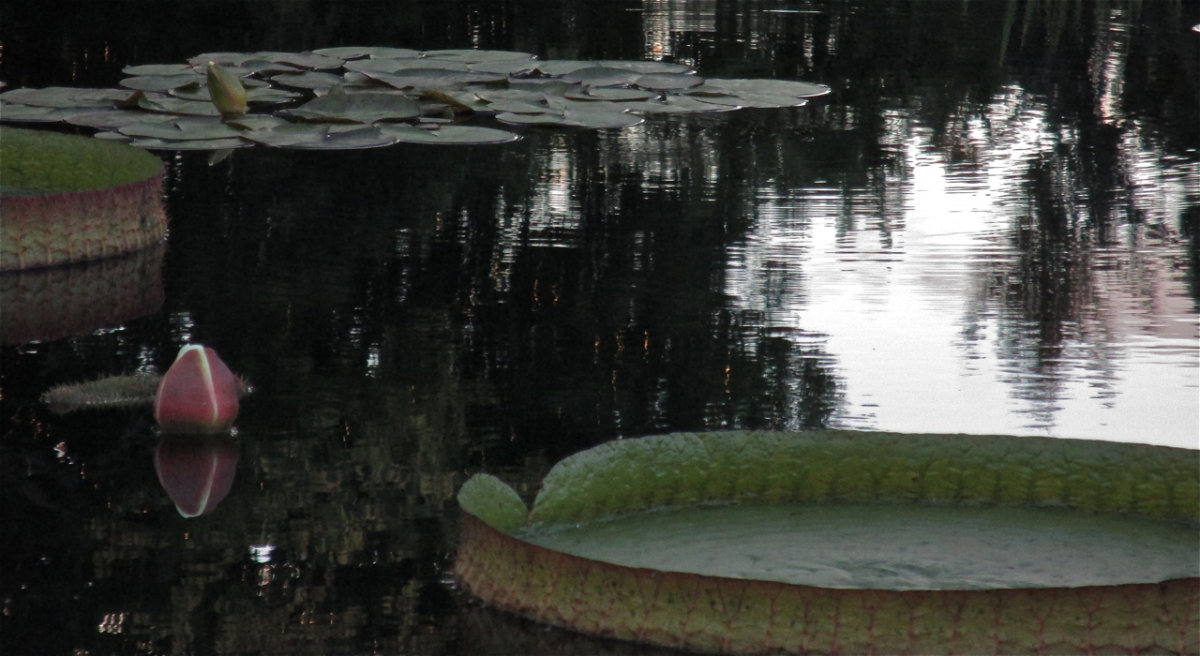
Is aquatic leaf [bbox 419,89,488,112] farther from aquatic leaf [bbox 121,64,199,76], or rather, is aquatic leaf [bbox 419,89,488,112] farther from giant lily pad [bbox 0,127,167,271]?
giant lily pad [bbox 0,127,167,271]

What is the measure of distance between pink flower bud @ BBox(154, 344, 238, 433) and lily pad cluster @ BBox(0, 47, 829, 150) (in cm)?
352

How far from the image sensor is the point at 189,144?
6.49 meters

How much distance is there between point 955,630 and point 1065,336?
7.56 feet

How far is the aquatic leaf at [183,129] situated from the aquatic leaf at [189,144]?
2.0 inches

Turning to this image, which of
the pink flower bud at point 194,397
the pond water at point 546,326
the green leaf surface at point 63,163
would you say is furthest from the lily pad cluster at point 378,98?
the pink flower bud at point 194,397

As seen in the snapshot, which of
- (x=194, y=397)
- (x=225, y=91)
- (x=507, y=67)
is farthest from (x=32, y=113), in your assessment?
(x=194, y=397)

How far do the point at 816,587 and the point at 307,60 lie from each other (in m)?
7.52

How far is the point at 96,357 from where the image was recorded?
3846 mm

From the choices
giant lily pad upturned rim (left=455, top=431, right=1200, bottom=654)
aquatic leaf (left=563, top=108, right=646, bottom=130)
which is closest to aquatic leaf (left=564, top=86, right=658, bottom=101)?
aquatic leaf (left=563, top=108, right=646, bottom=130)

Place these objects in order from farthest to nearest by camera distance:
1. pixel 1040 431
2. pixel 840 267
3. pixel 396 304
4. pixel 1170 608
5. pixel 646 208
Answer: pixel 646 208 < pixel 840 267 < pixel 396 304 < pixel 1040 431 < pixel 1170 608

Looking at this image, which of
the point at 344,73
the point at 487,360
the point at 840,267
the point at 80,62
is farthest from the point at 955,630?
the point at 80,62

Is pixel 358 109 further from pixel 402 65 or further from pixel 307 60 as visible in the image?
pixel 307 60

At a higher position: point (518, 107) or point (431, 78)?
point (431, 78)

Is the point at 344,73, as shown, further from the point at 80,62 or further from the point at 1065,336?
the point at 1065,336
